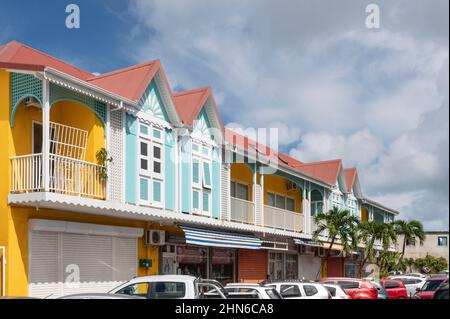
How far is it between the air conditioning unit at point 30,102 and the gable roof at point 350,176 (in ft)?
89.4

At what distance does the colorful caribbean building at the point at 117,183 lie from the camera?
1683 centimetres

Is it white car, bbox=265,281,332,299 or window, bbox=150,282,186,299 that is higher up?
window, bbox=150,282,186,299

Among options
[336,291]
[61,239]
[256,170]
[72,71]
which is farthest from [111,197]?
[256,170]

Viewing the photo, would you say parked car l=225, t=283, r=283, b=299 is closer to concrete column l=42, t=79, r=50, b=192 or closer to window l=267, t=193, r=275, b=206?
concrete column l=42, t=79, r=50, b=192

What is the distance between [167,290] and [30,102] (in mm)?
7099

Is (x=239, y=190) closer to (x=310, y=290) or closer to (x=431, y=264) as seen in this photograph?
(x=310, y=290)

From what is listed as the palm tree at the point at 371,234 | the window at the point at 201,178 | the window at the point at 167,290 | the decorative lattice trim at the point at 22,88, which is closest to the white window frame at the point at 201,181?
the window at the point at 201,178

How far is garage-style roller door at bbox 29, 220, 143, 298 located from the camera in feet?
56.4

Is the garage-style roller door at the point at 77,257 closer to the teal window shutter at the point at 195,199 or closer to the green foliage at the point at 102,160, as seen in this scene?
the green foliage at the point at 102,160

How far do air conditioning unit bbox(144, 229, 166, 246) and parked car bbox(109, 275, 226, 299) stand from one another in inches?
296

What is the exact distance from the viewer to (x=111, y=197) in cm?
1902

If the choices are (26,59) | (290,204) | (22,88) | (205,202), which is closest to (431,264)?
(290,204)

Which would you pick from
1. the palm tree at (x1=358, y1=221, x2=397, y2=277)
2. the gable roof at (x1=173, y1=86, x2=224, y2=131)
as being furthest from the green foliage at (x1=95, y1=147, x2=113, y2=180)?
the palm tree at (x1=358, y1=221, x2=397, y2=277)

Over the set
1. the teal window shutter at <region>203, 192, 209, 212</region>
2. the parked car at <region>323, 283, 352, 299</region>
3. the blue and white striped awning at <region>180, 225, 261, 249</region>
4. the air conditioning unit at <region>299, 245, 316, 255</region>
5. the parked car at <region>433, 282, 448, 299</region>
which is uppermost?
the teal window shutter at <region>203, 192, 209, 212</region>
